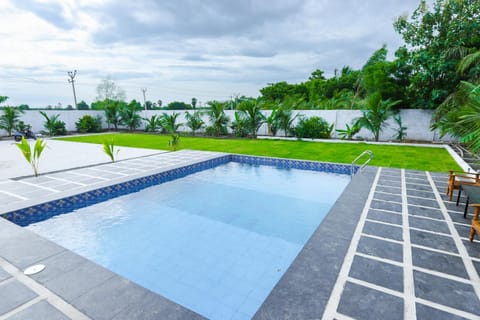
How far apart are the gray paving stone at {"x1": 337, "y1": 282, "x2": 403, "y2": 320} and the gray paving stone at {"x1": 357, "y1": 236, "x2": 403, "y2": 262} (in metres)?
0.79

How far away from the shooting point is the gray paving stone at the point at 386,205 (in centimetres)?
460

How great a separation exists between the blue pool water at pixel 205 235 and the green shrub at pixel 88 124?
1716cm

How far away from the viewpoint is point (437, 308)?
2320mm

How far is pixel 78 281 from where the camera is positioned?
2.72 meters

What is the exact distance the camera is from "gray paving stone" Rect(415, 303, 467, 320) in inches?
87.0

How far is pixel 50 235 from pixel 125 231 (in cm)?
127

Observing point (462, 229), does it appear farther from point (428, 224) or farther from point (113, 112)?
point (113, 112)

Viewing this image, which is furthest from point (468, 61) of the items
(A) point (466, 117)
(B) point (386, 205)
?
(B) point (386, 205)

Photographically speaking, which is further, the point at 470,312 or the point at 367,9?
the point at 367,9

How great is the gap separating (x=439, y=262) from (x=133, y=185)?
21.8 ft

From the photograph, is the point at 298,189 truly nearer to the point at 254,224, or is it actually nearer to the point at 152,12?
the point at 254,224

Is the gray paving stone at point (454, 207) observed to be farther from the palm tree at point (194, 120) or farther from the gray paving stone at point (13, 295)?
the palm tree at point (194, 120)

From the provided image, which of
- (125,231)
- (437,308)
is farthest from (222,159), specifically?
(437,308)

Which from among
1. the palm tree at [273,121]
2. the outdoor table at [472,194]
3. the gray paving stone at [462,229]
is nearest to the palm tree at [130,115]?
the palm tree at [273,121]
